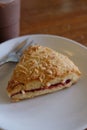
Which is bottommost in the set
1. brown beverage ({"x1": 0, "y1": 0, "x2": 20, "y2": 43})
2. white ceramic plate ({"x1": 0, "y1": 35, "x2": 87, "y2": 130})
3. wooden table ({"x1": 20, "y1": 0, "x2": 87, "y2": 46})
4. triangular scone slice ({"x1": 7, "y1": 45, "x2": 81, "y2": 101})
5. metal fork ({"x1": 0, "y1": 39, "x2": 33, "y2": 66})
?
white ceramic plate ({"x1": 0, "y1": 35, "x2": 87, "y2": 130})

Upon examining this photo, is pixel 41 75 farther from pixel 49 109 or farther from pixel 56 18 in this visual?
pixel 56 18

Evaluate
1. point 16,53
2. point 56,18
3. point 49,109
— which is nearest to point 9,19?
point 16,53

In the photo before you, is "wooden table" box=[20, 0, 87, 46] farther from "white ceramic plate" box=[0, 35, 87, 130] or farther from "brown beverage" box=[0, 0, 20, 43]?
"white ceramic plate" box=[0, 35, 87, 130]

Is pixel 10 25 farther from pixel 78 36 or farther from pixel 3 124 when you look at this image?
pixel 3 124

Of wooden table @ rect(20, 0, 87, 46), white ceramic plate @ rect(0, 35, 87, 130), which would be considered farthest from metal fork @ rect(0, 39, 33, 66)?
wooden table @ rect(20, 0, 87, 46)

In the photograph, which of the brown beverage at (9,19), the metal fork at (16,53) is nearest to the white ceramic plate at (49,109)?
the metal fork at (16,53)

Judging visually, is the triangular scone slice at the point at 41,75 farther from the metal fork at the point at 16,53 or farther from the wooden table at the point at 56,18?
the wooden table at the point at 56,18

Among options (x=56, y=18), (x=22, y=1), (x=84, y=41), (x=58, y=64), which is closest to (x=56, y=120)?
(x=58, y=64)
